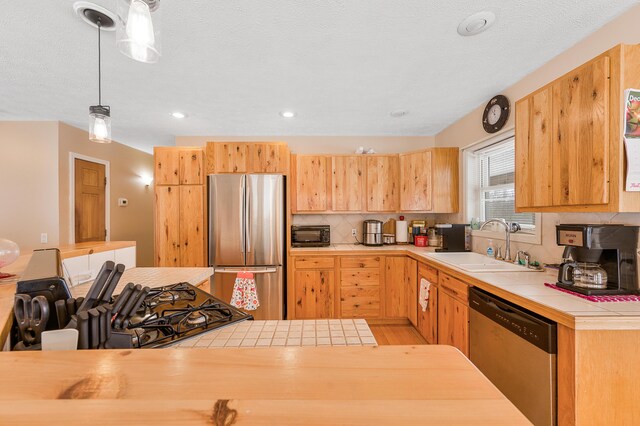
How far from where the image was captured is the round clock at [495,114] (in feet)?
8.19

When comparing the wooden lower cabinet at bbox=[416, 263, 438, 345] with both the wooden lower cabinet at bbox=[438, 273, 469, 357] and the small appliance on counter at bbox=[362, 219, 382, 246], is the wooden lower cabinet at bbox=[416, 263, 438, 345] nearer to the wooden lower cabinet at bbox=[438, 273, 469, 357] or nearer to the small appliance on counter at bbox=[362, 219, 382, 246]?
the wooden lower cabinet at bbox=[438, 273, 469, 357]

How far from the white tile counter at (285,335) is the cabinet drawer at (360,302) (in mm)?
2209

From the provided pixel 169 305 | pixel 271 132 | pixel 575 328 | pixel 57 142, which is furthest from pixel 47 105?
pixel 575 328

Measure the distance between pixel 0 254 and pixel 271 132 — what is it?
2934mm

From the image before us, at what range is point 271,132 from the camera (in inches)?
149

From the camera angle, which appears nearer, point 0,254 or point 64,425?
point 64,425

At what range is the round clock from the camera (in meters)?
2.50

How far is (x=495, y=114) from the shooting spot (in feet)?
8.64

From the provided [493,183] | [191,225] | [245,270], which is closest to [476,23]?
[493,183]

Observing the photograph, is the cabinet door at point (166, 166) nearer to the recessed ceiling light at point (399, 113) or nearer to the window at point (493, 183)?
the recessed ceiling light at point (399, 113)

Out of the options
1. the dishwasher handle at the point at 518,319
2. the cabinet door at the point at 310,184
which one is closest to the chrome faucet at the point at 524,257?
the dishwasher handle at the point at 518,319

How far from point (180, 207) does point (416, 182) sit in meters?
2.91

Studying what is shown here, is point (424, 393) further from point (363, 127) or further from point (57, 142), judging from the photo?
point (57, 142)

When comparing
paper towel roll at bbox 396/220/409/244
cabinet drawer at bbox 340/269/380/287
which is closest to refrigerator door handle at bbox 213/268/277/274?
cabinet drawer at bbox 340/269/380/287
